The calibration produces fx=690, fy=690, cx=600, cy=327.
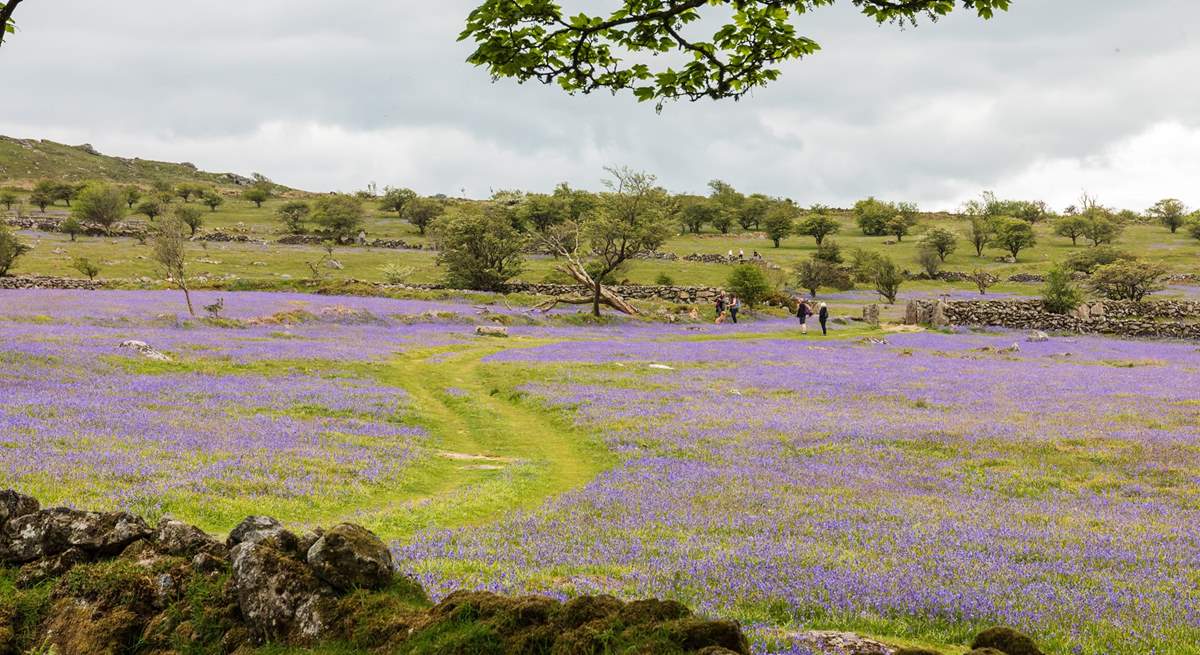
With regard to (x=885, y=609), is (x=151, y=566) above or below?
above

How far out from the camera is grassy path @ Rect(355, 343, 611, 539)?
13.0 metres

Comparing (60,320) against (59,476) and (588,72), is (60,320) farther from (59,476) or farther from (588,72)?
(588,72)

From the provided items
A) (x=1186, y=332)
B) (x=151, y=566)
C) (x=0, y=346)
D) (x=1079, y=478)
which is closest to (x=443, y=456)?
(x=151, y=566)

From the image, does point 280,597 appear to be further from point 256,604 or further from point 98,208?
point 98,208

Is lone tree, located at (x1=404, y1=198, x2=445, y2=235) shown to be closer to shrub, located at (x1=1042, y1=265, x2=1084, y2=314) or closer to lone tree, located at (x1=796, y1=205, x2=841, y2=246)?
lone tree, located at (x1=796, y1=205, x2=841, y2=246)

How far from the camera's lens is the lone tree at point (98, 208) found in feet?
351

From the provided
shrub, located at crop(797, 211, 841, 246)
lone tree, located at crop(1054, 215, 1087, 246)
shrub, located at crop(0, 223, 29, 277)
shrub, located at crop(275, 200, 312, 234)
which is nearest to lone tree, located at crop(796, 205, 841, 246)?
shrub, located at crop(797, 211, 841, 246)

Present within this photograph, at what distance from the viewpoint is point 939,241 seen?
117500 millimetres

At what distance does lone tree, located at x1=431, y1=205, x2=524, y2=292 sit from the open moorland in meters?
37.4

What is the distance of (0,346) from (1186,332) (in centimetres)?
7540

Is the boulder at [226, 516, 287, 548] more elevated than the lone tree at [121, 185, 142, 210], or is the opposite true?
the lone tree at [121, 185, 142, 210]

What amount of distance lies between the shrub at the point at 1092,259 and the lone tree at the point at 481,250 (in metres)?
81.1

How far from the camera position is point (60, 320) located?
1547 inches

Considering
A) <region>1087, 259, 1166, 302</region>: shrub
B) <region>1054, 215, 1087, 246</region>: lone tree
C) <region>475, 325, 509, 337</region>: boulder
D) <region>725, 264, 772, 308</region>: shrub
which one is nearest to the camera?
<region>475, 325, 509, 337</region>: boulder
